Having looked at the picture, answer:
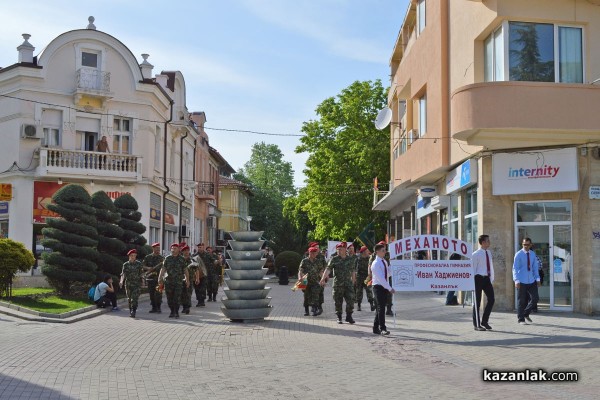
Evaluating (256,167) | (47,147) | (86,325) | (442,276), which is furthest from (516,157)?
(256,167)

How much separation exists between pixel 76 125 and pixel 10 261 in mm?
13961

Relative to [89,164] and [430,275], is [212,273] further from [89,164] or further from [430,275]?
[89,164]

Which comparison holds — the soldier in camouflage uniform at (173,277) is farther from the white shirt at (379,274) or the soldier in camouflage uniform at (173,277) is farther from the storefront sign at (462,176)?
the storefront sign at (462,176)

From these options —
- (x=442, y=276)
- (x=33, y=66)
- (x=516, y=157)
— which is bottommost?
(x=442, y=276)

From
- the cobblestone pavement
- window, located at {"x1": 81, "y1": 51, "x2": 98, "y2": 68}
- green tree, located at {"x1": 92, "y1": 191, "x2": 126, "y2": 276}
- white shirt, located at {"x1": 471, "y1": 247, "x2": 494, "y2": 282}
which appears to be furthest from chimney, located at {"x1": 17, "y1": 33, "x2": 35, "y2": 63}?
white shirt, located at {"x1": 471, "y1": 247, "x2": 494, "y2": 282}

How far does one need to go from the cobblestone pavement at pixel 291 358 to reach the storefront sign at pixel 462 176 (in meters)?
3.78

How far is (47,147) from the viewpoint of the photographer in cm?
3197

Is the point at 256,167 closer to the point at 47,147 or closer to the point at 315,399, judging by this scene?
the point at 47,147

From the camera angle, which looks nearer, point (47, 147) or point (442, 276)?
point (442, 276)

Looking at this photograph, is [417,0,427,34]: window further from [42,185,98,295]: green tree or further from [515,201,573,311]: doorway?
[42,185,98,295]: green tree

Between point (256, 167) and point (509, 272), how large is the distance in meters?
80.1

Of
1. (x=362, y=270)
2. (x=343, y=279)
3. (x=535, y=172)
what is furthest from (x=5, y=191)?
(x=535, y=172)

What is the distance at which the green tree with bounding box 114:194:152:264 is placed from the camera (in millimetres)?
26031

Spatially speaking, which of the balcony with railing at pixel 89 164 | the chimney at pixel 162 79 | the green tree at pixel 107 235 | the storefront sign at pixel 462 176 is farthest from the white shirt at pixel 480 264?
the chimney at pixel 162 79
